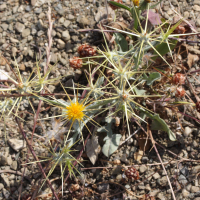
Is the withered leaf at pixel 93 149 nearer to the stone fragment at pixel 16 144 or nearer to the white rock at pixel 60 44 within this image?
the stone fragment at pixel 16 144

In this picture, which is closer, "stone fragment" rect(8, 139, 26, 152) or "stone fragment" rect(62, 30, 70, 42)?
"stone fragment" rect(8, 139, 26, 152)

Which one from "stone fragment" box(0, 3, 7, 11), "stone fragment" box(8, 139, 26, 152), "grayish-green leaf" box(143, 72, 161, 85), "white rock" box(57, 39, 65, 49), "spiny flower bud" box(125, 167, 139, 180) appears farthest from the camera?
"stone fragment" box(0, 3, 7, 11)

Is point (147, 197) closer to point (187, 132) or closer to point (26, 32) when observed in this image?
point (187, 132)

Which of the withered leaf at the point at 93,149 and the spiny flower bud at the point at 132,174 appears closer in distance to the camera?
the spiny flower bud at the point at 132,174

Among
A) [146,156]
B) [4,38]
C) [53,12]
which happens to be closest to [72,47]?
[53,12]

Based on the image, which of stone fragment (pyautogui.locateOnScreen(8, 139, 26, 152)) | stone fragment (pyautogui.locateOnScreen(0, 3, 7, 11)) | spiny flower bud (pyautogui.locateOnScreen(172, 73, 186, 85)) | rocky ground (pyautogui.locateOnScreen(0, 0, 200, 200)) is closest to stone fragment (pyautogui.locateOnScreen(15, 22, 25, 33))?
rocky ground (pyautogui.locateOnScreen(0, 0, 200, 200))

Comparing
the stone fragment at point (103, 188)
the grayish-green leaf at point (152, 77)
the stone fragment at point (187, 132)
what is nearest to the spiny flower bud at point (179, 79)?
the grayish-green leaf at point (152, 77)

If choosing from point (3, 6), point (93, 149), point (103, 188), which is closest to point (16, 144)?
point (93, 149)

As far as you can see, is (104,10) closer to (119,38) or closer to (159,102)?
(119,38)

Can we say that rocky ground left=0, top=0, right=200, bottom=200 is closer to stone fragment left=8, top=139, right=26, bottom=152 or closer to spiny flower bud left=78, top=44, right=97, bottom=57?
stone fragment left=8, top=139, right=26, bottom=152
